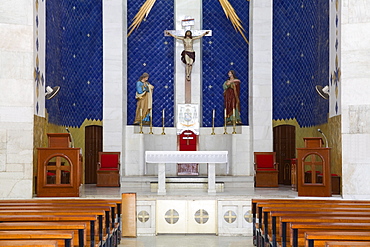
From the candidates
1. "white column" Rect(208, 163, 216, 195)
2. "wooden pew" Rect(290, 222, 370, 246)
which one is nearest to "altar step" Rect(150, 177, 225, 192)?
"white column" Rect(208, 163, 216, 195)

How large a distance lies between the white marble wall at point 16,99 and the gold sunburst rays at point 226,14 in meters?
4.74

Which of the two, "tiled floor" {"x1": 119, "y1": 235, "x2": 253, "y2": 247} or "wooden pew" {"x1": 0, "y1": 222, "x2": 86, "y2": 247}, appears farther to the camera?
"tiled floor" {"x1": 119, "y1": 235, "x2": 253, "y2": 247}

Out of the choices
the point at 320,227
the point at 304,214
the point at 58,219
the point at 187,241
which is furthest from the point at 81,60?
the point at 320,227

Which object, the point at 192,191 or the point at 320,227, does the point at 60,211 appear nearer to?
the point at 320,227

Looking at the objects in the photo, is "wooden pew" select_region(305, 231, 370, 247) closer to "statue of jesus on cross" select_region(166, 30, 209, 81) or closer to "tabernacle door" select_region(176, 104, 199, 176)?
"tabernacle door" select_region(176, 104, 199, 176)

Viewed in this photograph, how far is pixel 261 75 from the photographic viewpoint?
492 inches

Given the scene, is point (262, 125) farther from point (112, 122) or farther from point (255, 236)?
point (255, 236)

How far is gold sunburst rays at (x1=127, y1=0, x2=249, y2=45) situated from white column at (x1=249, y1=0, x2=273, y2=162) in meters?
0.54

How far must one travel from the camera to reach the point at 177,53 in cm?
1316

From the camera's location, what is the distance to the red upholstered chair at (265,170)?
11211 mm

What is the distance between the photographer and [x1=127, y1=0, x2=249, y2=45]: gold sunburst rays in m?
13.1

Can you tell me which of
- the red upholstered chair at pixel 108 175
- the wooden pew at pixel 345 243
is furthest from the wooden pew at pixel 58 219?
the red upholstered chair at pixel 108 175

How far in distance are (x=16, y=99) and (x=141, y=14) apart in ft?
18.0

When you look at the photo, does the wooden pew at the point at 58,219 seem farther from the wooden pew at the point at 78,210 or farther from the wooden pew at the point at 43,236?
the wooden pew at the point at 43,236
